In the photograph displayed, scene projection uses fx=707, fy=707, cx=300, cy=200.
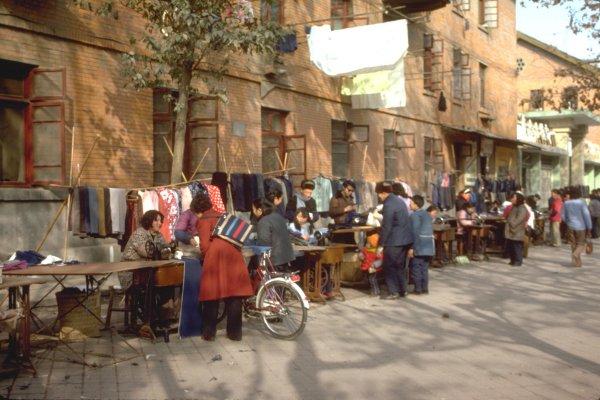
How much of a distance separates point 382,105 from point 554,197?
663 cm

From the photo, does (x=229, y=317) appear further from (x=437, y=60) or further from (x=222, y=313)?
(x=437, y=60)

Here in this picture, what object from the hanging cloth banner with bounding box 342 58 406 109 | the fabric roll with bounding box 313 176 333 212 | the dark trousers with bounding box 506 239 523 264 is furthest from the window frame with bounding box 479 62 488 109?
the fabric roll with bounding box 313 176 333 212

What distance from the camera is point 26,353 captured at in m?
6.67

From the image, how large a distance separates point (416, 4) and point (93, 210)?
14683mm

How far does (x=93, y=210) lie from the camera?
34.7 ft

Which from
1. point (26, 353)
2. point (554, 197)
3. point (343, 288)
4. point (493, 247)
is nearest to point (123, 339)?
point (26, 353)

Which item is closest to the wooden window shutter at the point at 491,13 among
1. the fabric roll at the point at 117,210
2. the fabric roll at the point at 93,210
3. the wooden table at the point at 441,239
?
the wooden table at the point at 441,239

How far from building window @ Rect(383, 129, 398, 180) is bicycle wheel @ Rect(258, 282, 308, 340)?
1356cm

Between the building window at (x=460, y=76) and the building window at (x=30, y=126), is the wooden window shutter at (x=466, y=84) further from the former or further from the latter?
the building window at (x=30, y=126)

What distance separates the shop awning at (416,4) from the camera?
21634 millimetres

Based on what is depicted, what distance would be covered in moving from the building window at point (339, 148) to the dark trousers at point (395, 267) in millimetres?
8230

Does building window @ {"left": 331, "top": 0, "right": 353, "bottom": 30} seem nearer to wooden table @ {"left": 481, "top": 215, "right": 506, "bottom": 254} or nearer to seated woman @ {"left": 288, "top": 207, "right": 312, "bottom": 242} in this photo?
wooden table @ {"left": 481, "top": 215, "right": 506, "bottom": 254}

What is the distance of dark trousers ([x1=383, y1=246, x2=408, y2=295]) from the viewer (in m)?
11.2

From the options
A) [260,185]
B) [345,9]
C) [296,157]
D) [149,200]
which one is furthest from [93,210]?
[345,9]
